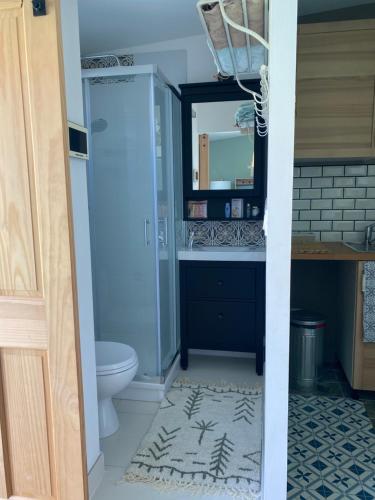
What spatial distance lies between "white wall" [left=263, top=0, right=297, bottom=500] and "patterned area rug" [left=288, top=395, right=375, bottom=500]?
54 centimetres

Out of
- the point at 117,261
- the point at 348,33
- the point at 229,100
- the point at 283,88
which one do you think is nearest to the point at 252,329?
the point at 117,261

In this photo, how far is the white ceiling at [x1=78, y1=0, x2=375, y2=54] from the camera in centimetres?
236

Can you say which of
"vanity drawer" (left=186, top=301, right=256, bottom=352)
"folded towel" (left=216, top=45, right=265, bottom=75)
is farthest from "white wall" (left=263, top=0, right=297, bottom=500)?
"vanity drawer" (left=186, top=301, right=256, bottom=352)

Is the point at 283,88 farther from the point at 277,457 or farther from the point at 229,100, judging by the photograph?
the point at 229,100

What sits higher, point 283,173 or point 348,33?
point 348,33

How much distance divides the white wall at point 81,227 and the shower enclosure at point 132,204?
2.70 ft

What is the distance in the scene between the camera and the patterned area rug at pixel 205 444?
1813 millimetres

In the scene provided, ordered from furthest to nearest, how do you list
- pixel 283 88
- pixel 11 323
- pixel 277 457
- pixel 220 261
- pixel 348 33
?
pixel 220 261 < pixel 348 33 < pixel 11 323 < pixel 277 457 < pixel 283 88

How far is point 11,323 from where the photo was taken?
→ 148cm

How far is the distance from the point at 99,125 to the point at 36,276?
1.42m

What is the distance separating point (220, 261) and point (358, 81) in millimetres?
1519

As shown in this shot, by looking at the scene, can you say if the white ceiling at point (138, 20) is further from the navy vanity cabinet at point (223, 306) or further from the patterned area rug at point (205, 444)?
the patterned area rug at point (205, 444)

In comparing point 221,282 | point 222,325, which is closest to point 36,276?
point 221,282

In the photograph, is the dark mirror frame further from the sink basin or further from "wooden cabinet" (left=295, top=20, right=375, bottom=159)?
the sink basin
